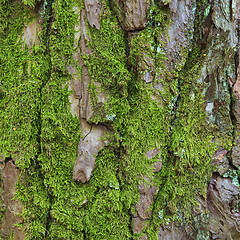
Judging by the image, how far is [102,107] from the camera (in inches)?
56.2

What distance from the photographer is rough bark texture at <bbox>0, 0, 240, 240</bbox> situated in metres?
1.40

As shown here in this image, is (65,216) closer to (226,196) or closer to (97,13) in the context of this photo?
(226,196)

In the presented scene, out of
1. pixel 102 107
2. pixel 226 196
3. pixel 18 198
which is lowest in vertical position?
pixel 226 196

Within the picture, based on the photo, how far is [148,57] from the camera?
1451 millimetres

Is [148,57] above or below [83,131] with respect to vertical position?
above

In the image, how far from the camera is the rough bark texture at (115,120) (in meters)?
1.40

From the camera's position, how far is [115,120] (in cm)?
146

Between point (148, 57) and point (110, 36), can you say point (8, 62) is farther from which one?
point (148, 57)

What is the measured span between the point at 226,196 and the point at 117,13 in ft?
4.97

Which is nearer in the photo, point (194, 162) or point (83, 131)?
point (83, 131)

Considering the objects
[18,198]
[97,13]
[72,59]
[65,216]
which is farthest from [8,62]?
[65,216]

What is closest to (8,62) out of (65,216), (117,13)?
(117,13)

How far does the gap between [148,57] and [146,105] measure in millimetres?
330

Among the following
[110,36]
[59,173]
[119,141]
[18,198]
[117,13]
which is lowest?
[18,198]
